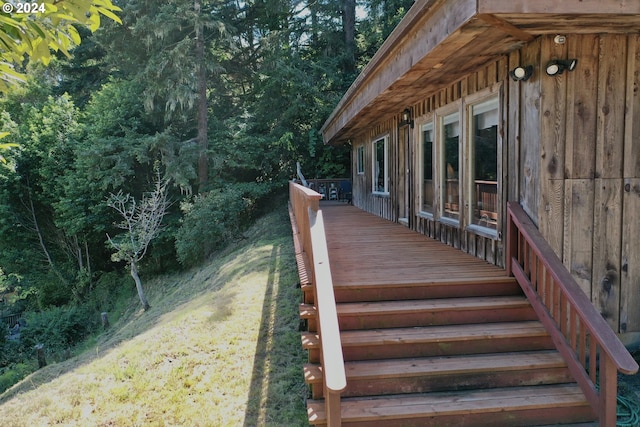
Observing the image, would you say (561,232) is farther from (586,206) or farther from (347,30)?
(347,30)

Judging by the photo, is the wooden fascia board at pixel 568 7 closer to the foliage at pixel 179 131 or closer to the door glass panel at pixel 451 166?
the door glass panel at pixel 451 166

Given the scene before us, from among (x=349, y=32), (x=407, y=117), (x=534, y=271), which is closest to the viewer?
(x=534, y=271)

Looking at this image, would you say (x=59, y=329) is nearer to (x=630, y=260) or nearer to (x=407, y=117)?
(x=407, y=117)

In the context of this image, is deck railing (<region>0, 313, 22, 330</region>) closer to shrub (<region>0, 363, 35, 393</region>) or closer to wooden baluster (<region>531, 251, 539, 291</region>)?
shrub (<region>0, 363, 35, 393</region>)

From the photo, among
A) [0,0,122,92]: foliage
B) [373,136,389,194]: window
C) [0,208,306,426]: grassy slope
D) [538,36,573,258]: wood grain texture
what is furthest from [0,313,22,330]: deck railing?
[538,36,573,258]: wood grain texture

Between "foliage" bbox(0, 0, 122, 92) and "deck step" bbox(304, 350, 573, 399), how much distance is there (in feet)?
8.50

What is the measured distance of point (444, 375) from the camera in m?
3.13

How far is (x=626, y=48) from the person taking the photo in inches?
140

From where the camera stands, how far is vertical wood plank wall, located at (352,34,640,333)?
357 cm

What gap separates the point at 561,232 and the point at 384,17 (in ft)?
52.6

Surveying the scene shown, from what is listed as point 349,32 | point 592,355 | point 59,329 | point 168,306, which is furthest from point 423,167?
point 59,329

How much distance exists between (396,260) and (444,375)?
71.1 inches

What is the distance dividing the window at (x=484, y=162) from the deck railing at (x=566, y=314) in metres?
0.77

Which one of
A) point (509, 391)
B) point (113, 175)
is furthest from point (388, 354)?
point (113, 175)
